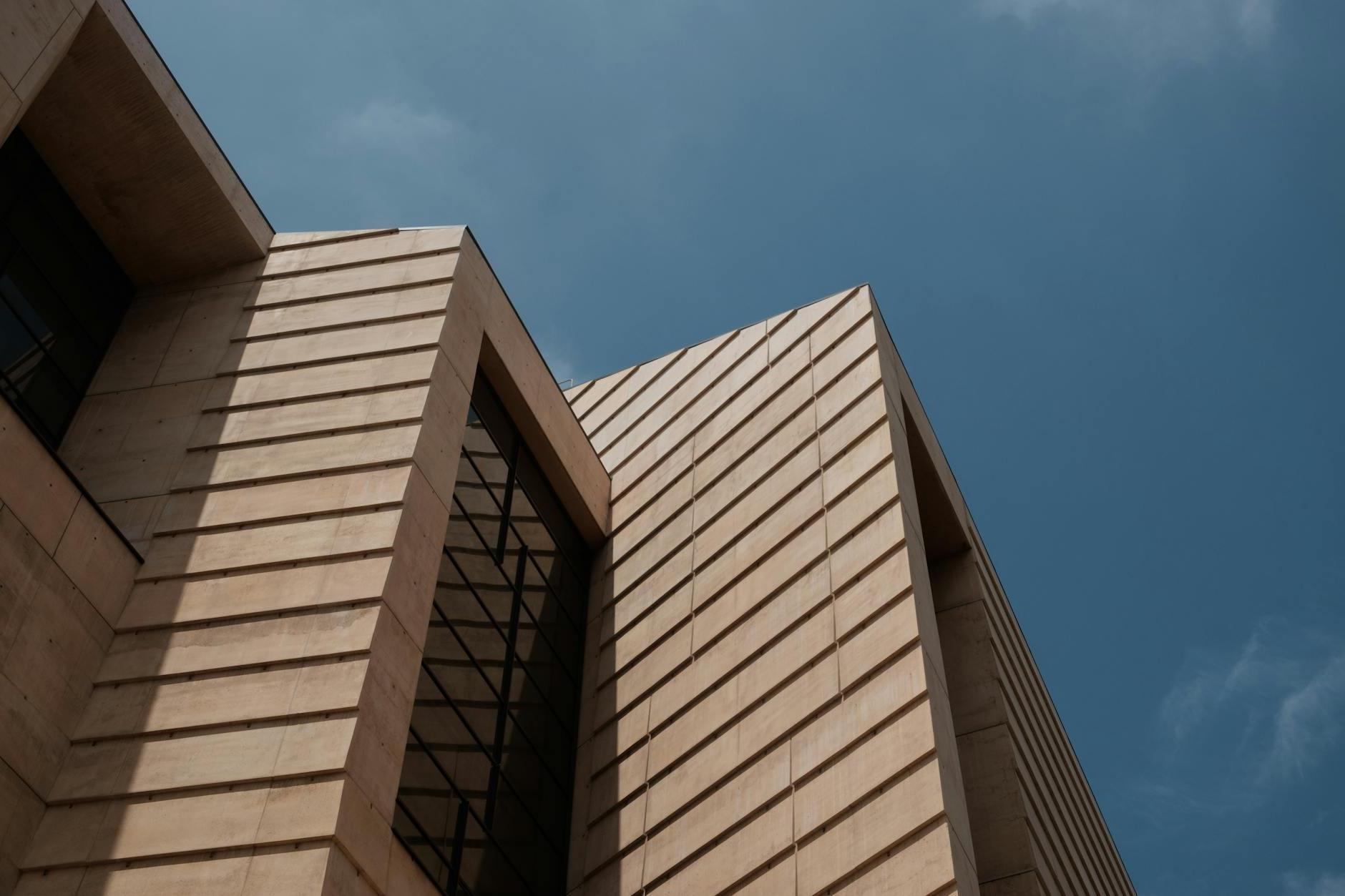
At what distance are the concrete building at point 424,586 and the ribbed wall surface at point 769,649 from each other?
7 centimetres

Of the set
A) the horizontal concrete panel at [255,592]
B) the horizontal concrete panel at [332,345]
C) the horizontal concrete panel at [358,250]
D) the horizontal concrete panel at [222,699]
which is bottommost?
the horizontal concrete panel at [222,699]

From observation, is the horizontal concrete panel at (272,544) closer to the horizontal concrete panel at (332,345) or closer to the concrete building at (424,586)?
Result: the concrete building at (424,586)

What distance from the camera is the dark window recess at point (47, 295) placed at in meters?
23.2

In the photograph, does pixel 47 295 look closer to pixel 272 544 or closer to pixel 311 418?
pixel 311 418

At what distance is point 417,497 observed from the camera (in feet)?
71.5

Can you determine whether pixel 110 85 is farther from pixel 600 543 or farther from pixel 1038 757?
A: pixel 1038 757

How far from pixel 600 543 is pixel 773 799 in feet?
34.6

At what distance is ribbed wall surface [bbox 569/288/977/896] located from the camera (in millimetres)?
20703

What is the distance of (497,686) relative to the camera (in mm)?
24672

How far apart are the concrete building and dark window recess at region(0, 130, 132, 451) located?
0.08 m

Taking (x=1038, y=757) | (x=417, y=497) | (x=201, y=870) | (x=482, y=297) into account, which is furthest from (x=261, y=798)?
(x=1038, y=757)

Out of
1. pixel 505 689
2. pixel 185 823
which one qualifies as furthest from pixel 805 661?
pixel 185 823

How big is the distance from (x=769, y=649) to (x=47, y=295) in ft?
46.0

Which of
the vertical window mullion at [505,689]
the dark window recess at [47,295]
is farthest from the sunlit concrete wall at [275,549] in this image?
the vertical window mullion at [505,689]
